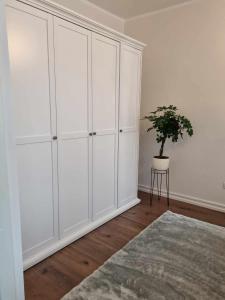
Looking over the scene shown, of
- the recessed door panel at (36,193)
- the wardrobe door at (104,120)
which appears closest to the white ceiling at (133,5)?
the wardrobe door at (104,120)

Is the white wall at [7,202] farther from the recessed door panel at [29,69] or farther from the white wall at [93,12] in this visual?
the white wall at [93,12]

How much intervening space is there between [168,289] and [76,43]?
2.15 meters

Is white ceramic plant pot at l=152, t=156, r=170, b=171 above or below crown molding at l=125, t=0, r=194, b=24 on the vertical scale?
below

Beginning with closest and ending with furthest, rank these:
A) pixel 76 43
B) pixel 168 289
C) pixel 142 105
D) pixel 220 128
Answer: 1. pixel 168 289
2. pixel 76 43
3. pixel 220 128
4. pixel 142 105

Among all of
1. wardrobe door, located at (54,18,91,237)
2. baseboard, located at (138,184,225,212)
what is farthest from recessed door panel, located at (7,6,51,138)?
baseboard, located at (138,184,225,212)

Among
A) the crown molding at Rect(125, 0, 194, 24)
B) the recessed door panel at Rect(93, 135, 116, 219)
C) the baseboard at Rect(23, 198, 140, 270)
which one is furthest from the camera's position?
the crown molding at Rect(125, 0, 194, 24)

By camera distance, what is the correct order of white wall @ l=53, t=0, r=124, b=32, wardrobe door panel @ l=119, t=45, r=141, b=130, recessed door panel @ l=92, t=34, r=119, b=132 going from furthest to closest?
white wall @ l=53, t=0, r=124, b=32
wardrobe door panel @ l=119, t=45, r=141, b=130
recessed door panel @ l=92, t=34, r=119, b=132

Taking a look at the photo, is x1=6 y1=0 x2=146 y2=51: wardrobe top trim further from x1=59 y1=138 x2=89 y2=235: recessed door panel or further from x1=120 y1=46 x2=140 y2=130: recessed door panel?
x1=59 y1=138 x2=89 y2=235: recessed door panel

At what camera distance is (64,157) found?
2088mm

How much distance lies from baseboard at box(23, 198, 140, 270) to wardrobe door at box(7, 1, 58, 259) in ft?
0.16

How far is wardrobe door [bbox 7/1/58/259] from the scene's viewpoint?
5.34ft

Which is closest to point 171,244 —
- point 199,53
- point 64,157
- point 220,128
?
point 64,157

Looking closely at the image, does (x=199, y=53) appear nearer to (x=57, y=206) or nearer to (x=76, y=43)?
(x=76, y=43)

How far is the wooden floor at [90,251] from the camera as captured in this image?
5.55 feet
